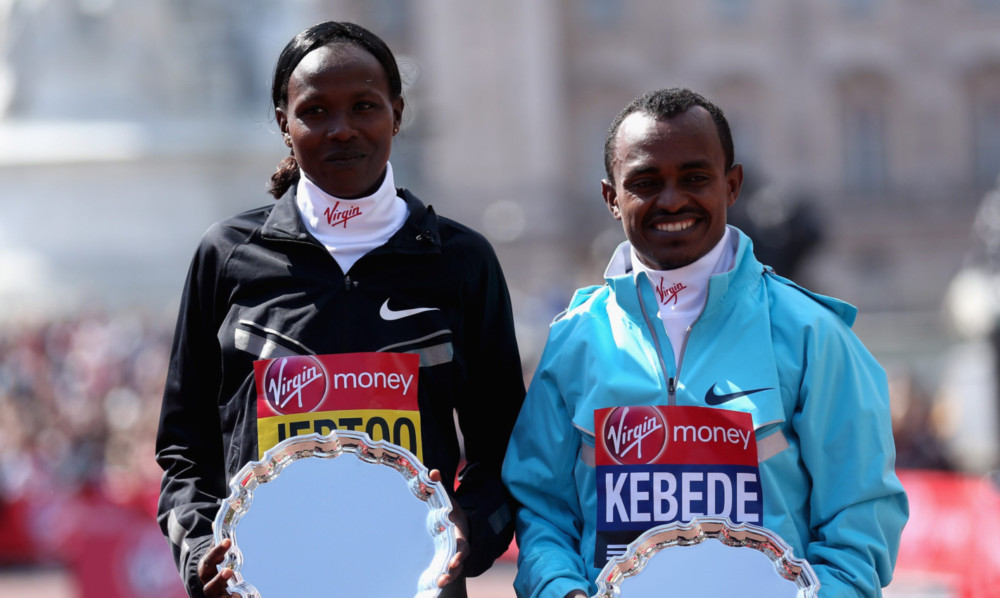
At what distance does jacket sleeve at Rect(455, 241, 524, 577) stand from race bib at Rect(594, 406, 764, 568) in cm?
26

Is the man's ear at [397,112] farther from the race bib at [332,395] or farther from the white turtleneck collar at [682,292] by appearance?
the white turtleneck collar at [682,292]

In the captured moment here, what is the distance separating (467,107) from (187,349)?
35181 millimetres

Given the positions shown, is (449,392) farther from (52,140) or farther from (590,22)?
(590,22)

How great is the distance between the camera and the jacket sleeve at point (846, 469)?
113 inches

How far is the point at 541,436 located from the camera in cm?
311

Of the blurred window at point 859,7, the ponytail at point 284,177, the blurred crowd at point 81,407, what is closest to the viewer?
the ponytail at point 284,177

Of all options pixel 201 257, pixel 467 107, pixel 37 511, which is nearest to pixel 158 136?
pixel 37 511

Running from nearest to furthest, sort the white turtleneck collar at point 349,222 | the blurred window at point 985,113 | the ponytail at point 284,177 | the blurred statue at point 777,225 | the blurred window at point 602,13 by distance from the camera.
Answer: the white turtleneck collar at point 349,222
the ponytail at point 284,177
the blurred statue at point 777,225
the blurred window at point 985,113
the blurred window at point 602,13

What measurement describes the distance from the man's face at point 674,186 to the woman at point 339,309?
365 mm

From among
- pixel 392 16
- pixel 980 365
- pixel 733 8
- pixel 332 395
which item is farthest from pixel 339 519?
pixel 733 8

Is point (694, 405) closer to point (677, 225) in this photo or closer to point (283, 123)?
point (677, 225)

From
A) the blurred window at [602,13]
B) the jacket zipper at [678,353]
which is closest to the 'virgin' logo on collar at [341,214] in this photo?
the jacket zipper at [678,353]

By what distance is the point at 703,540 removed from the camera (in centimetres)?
281

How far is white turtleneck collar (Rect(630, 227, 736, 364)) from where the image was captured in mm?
3080
